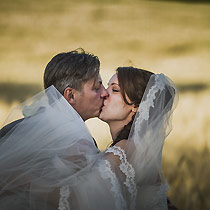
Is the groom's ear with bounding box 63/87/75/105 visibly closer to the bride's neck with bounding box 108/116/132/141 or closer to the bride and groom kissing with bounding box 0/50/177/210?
the bride and groom kissing with bounding box 0/50/177/210

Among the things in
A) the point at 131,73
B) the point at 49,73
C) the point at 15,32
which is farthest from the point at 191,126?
the point at 49,73

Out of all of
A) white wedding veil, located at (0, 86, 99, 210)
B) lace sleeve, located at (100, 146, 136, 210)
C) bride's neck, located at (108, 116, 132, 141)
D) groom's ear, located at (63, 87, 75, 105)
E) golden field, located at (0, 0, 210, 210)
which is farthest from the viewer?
golden field, located at (0, 0, 210, 210)

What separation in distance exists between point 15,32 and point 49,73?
311 centimetres

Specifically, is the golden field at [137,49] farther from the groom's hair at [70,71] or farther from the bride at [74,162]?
the bride at [74,162]

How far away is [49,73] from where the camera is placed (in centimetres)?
245

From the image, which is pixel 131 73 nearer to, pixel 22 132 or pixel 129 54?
pixel 22 132

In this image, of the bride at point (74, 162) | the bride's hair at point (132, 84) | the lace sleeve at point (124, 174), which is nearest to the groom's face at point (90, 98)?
the bride's hair at point (132, 84)

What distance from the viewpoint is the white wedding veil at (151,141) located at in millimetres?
2204

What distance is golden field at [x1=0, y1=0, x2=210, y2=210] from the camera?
5.32 m

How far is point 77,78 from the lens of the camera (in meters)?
2.47

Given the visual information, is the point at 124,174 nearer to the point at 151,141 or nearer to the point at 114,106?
the point at 151,141

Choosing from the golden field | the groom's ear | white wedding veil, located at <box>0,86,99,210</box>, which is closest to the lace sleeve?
white wedding veil, located at <box>0,86,99,210</box>

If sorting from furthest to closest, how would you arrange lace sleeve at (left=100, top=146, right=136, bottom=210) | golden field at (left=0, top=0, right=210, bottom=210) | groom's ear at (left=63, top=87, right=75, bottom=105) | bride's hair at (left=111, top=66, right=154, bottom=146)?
golden field at (left=0, top=0, right=210, bottom=210), bride's hair at (left=111, top=66, right=154, bottom=146), groom's ear at (left=63, top=87, right=75, bottom=105), lace sleeve at (left=100, top=146, right=136, bottom=210)

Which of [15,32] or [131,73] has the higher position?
[15,32]
